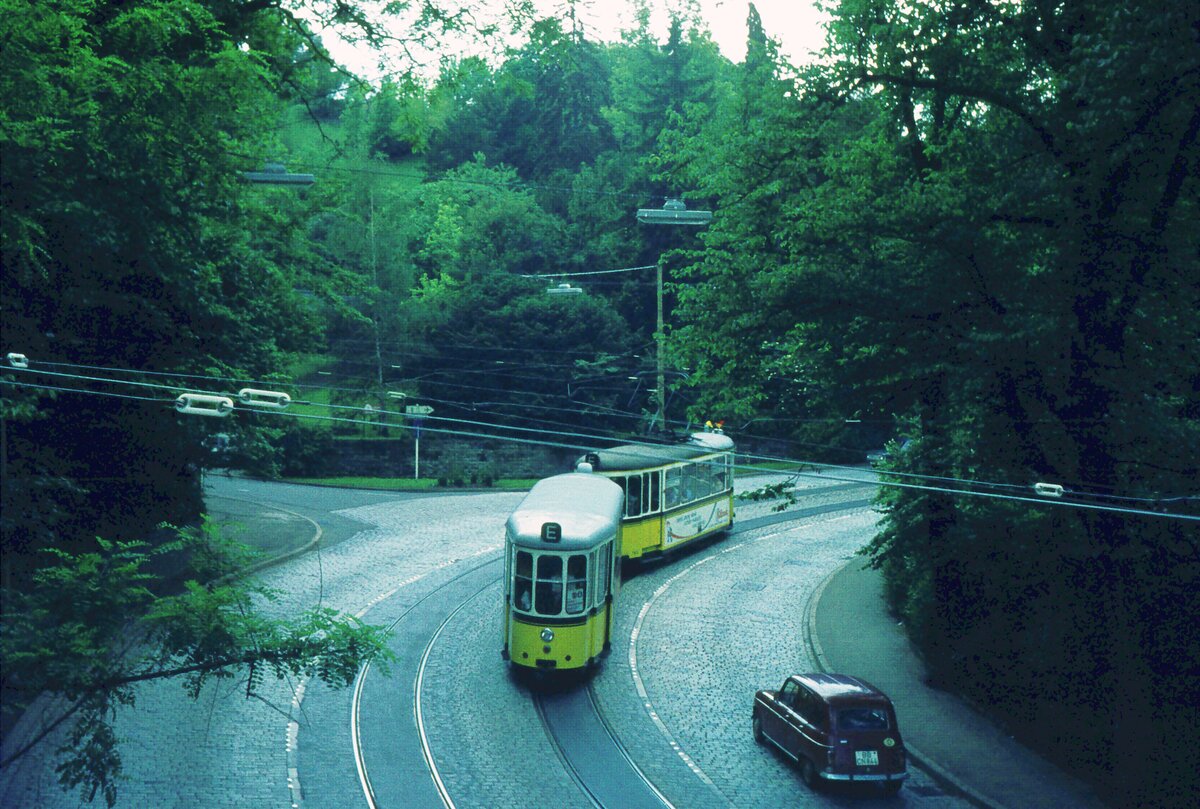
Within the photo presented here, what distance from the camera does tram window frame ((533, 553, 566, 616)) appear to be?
59.5ft

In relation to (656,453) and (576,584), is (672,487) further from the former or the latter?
(576,584)

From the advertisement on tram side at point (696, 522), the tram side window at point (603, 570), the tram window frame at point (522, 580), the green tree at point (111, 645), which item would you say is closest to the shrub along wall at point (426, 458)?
the advertisement on tram side at point (696, 522)

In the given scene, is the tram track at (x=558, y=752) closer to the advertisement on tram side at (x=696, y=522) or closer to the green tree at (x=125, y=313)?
the green tree at (x=125, y=313)

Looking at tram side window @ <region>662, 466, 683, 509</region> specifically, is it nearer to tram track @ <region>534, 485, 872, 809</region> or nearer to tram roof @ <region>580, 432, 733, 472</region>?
tram roof @ <region>580, 432, 733, 472</region>

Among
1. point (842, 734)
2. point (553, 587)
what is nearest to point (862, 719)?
point (842, 734)

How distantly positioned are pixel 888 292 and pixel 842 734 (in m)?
6.64

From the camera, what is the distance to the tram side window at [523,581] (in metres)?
18.3

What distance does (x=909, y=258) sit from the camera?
17453mm

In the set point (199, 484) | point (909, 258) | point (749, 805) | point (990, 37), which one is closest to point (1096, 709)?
point (749, 805)

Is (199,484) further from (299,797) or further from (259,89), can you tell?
(299,797)

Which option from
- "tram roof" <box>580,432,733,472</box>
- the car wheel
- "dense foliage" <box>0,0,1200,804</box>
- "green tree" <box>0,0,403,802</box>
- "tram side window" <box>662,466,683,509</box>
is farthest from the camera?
"tram side window" <box>662,466,683,509</box>

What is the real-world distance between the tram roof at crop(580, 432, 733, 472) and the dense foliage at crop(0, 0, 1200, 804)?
427 cm

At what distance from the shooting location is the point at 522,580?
18312 millimetres

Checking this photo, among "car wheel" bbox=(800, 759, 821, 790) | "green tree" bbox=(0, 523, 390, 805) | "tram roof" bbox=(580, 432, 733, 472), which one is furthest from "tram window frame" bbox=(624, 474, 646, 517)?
"green tree" bbox=(0, 523, 390, 805)
